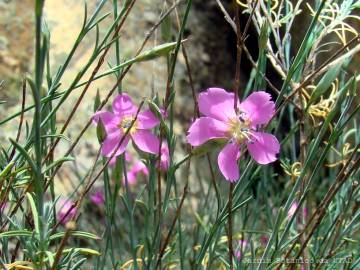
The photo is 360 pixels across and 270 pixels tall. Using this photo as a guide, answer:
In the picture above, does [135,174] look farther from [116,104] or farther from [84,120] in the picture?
[116,104]

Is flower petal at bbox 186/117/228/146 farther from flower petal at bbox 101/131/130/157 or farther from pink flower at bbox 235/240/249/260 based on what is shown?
pink flower at bbox 235/240/249/260

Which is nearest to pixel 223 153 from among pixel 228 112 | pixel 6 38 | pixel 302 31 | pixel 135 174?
pixel 228 112

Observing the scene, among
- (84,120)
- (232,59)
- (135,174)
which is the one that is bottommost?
(135,174)

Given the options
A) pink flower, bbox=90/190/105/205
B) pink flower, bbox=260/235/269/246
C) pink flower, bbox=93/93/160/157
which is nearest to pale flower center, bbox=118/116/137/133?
pink flower, bbox=93/93/160/157

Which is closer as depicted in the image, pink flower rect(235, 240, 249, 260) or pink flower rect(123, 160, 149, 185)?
pink flower rect(235, 240, 249, 260)

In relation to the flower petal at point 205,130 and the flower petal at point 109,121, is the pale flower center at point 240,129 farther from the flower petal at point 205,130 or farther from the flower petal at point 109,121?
the flower petal at point 109,121

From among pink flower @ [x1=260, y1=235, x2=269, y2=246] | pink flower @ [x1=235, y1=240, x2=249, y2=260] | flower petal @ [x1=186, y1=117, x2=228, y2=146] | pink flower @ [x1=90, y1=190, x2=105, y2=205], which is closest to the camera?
flower petal @ [x1=186, y1=117, x2=228, y2=146]

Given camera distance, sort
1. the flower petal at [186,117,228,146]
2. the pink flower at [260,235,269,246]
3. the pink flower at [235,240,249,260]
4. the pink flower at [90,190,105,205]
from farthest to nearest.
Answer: the pink flower at [90,190,105,205], the pink flower at [260,235,269,246], the pink flower at [235,240,249,260], the flower petal at [186,117,228,146]

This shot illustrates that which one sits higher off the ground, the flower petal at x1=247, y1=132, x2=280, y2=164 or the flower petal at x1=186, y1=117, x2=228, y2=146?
the flower petal at x1=186, y1=117, x2=228, y2=146
